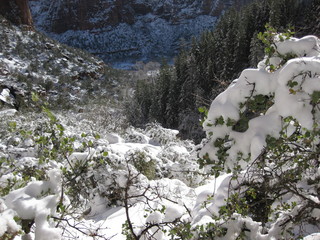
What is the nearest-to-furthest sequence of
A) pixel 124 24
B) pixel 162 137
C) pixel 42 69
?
pixel 162 137, pixel 42 69, pixel 124 24

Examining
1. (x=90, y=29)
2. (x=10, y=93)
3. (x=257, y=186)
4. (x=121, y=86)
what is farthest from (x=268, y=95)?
(x=90, y=29)

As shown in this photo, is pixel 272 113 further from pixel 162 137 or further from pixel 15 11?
pixel 15 11

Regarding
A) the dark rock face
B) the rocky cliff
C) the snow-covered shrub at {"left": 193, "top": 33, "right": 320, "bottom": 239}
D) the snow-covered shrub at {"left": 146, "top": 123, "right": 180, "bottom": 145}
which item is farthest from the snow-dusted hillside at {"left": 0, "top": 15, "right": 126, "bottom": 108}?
the rocky cliff

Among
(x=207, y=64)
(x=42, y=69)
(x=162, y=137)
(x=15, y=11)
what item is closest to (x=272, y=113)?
(x=162, y=137)

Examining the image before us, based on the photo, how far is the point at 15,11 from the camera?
31.2 meters

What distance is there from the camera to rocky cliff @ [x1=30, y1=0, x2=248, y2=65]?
127169mm

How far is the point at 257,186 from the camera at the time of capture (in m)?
2.74

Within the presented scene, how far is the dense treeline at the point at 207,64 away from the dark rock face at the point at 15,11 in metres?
17.4

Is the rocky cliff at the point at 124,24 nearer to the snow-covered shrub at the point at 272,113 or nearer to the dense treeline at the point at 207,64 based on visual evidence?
the dense treeline at the point at 207,64

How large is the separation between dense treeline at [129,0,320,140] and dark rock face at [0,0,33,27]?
57.0 feet

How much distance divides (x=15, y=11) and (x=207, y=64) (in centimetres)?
2413

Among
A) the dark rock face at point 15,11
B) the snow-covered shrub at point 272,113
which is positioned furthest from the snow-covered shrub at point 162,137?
the dark rock face at point 15,11

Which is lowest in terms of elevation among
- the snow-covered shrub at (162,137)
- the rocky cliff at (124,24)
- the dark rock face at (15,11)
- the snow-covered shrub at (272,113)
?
the rocky cliff at (124,24)

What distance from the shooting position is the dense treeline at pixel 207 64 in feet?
109
